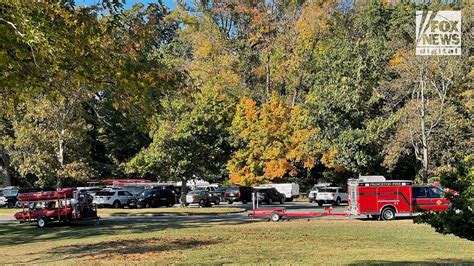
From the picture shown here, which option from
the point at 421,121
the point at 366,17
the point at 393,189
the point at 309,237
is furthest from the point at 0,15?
the point at 366,17

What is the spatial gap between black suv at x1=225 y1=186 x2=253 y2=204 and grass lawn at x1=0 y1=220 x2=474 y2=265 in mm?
22390

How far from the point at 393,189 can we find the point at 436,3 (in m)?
34.1

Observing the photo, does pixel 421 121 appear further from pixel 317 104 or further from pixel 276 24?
pixel 276 24

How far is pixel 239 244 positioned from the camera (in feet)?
62.1

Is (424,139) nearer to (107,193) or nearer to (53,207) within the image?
(107,193)

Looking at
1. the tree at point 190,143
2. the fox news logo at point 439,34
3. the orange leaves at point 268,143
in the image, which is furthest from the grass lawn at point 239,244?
the orange leaves at point 268,143

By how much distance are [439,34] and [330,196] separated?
51.9 feet

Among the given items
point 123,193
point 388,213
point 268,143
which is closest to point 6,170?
point 123,193

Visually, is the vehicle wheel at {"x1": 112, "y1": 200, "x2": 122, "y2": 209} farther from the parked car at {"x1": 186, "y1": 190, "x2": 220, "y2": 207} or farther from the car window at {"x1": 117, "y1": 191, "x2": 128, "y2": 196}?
the parked car at {"x1": 186, "y1": 190, "x2": 220, "y2": 207}

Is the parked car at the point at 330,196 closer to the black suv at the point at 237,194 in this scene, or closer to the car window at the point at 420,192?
the black suv at the point at 237,194

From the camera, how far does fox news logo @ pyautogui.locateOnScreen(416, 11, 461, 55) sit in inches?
1663

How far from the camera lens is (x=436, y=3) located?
5709cm

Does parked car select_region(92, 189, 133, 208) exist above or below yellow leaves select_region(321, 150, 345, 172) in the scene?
below

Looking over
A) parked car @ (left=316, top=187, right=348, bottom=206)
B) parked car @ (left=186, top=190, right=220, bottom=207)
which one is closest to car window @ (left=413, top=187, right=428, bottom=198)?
parked car @ (left=316, top=187, right=348, bottom=206)
